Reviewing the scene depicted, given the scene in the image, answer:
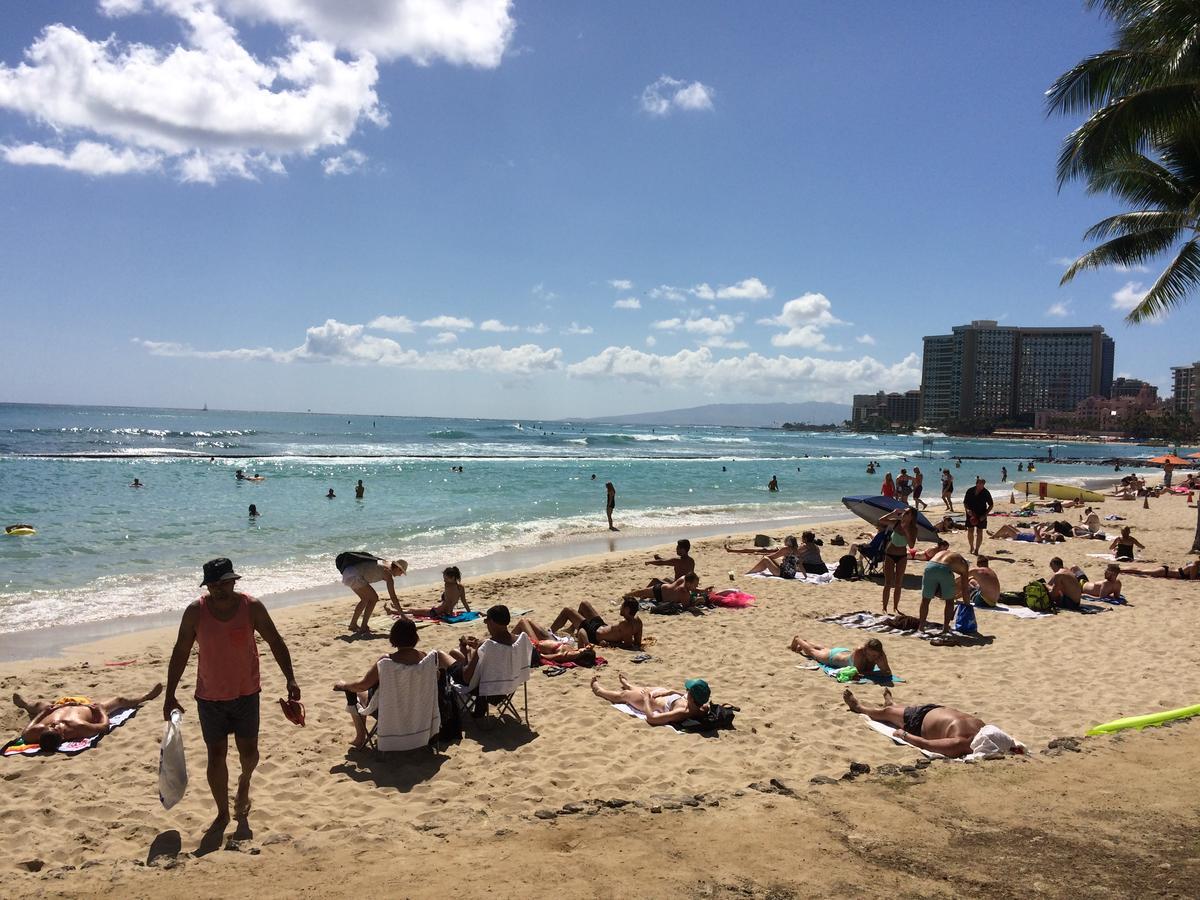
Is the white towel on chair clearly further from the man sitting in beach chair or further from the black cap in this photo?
the black cap

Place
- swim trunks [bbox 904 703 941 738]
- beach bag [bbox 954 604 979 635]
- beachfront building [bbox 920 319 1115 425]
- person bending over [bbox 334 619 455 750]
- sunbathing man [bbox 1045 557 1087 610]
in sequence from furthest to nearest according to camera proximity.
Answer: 1. beachfront building [bbox 920 319 1115 425]
2. sunbathing man [bbox 1045 557 1087 610]
3. beach bag [bbox 954 604 979 635]
4. swim trunks [bbox 904 703 941 738]
5. person bending over [bbox 334 619 455 750]

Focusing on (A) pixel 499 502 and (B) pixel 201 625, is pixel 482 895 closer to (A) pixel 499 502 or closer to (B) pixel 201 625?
(B) pixel 201 625

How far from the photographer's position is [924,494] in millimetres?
35938

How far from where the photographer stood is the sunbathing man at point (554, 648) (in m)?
7.64

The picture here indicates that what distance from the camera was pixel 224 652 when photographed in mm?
4109

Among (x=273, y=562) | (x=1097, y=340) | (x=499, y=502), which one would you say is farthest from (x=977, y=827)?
(x=1097, y=340)

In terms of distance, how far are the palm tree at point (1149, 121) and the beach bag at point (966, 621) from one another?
8574 mm

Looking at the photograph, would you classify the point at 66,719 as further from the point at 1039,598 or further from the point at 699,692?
the point at 1039,598

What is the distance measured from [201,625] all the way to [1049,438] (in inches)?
5877

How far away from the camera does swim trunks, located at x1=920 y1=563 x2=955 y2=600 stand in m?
8.90

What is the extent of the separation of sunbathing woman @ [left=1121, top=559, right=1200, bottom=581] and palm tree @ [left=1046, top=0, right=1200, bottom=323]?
5936 mm

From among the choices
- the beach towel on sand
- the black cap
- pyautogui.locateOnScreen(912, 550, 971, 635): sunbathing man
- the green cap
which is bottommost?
the beach towel on sand

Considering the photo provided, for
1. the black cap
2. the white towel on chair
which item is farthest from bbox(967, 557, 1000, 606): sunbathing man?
the black cap

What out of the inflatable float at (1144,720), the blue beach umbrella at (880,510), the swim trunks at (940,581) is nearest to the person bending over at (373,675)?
the inflatable float at (1144,720)
